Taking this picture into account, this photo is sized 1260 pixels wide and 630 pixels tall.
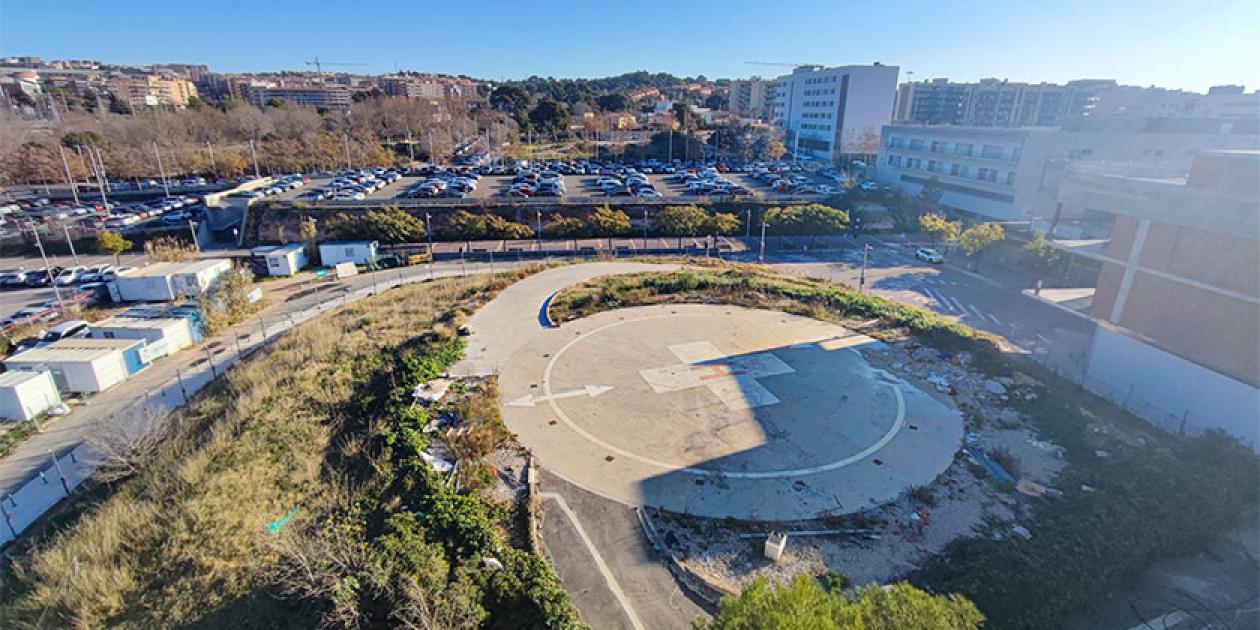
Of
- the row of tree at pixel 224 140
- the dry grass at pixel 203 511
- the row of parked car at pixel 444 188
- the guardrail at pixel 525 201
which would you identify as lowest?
the dry grass at pixel 203 511

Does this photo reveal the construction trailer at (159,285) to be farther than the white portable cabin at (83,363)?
Yes

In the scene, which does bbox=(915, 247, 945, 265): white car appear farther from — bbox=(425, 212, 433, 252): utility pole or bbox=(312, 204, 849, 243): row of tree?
bbox=(425, 212, 433, 252): utility pole

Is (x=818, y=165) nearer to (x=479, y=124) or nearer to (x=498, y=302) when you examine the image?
(x=479, y=124)

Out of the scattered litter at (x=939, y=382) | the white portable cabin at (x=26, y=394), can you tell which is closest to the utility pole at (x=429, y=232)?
the white portable cabin at (x=26, y=394)

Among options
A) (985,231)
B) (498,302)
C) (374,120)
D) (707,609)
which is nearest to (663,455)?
(707,609)

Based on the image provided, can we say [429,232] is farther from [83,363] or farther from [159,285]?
[83,363]

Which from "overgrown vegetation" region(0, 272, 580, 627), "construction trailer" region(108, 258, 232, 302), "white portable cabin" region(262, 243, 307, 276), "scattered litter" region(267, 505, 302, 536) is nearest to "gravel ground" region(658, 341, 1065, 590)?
"overgrown vegetation" region(0, 272, 580, 627)

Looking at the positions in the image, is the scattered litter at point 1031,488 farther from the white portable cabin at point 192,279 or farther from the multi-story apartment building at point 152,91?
the multi-story apartment building at point 152,91
